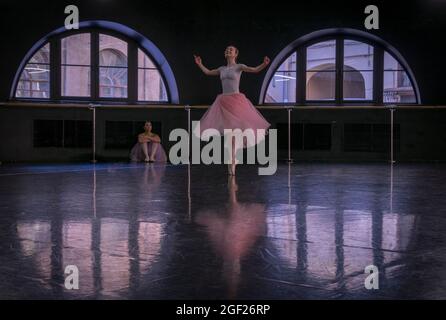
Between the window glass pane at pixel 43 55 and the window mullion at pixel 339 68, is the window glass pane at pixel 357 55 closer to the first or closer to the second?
the window mullion at pixel 339 68

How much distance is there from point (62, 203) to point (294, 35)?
9023 mm

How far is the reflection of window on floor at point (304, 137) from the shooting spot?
1298 centimetres

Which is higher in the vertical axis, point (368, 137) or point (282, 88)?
point (282, 88)

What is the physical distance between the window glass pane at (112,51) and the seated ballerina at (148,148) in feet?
5.02

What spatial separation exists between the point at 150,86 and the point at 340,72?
404cm

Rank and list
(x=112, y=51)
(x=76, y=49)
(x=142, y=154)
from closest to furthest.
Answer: (x=142, y=154) < (x=76, y=49) < (x=112, y=51)

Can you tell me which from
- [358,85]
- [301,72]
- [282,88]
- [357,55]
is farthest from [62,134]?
[357,55]

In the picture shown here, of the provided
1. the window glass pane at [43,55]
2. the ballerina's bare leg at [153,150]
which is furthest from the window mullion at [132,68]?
the window glass pane at [43,55]

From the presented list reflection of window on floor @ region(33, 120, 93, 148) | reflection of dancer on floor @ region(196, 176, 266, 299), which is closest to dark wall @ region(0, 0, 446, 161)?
reflection of window on floor @ region(33, 120, 93, 148)

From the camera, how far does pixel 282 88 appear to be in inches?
525

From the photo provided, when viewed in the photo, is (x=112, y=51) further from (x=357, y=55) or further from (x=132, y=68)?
(x=357, y=55)

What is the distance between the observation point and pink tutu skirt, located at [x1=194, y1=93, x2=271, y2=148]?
27.2 ft

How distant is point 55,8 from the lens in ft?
39.8

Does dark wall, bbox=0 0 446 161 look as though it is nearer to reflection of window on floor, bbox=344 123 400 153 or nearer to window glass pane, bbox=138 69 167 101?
reflection of window on floor, bbox=344 123 400 153
